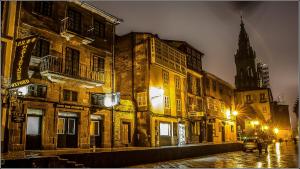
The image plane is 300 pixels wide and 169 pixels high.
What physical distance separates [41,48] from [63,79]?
9.14 ft

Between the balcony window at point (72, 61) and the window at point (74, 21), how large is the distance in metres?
1.76

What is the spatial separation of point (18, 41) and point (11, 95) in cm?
344

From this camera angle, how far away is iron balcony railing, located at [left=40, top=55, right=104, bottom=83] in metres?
19.6

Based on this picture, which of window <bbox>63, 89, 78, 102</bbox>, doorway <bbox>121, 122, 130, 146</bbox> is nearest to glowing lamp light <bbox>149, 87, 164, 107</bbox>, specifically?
doorway <bbox>121, 122, 130, 146</bbox>

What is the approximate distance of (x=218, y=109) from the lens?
44125mm

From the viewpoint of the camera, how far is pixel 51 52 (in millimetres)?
20781

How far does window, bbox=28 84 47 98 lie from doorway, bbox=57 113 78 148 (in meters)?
2.24

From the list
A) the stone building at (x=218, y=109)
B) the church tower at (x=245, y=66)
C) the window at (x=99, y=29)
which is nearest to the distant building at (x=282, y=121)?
the church tower at (x=245, y=66)

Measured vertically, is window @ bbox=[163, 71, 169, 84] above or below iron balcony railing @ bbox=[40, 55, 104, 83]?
above

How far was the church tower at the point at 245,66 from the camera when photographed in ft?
340

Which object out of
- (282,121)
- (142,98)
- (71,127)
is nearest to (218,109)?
(142,98)

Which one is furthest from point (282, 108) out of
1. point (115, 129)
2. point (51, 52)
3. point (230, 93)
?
point (51, 52)

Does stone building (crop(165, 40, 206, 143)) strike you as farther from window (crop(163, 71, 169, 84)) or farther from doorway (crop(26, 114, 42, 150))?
doorway (crop(26, 114, 42, 150))

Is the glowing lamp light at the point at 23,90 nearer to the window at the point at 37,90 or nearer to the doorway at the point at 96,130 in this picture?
the window at the point at 37,90
